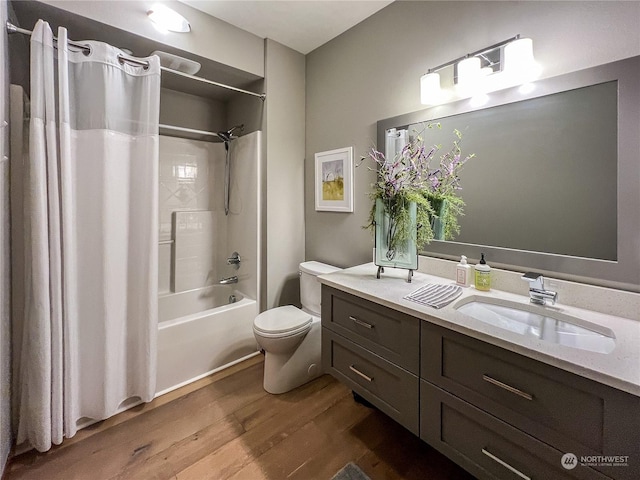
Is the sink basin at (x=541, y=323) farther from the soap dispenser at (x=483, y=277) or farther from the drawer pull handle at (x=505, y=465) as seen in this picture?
the drawer pull handle at (x=505, y=465)

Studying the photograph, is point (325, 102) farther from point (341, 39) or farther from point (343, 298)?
point (343, 298)

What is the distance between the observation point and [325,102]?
229 cm

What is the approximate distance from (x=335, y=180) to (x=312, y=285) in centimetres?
85

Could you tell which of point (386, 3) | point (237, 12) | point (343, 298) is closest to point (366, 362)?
point (343, 298)

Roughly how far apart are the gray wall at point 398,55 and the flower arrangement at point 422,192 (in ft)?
1.29

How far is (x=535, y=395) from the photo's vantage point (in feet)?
2.71

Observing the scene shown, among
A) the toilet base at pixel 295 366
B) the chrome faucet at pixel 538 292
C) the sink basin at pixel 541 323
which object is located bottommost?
the toilet base at pixel 295 366

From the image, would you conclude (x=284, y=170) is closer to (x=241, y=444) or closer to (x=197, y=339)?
(x=197, y=339)

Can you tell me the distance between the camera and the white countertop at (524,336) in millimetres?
718

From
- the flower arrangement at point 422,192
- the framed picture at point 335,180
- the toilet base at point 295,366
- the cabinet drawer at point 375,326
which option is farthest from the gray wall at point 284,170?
the flower arrangement at point 422,192

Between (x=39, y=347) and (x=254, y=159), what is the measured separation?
175 cm

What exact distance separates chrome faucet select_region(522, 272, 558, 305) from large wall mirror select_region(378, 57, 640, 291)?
13cm

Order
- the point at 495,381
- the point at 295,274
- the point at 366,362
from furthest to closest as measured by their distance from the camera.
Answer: the point at 295,274, the point at 366,362, the point at 495,381

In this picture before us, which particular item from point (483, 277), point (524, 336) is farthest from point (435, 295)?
point (524, 336)
